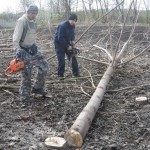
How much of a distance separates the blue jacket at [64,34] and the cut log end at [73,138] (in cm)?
410

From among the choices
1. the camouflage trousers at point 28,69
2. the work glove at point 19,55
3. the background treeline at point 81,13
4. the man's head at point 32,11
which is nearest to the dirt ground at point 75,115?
the camouflage trousers at point 28,69

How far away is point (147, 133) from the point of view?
456 centimetres

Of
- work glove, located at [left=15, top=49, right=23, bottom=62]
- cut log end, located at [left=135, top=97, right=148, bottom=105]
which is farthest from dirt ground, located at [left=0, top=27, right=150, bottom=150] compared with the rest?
work glove, located at [left=15, top=49, right=23, bottom=62]

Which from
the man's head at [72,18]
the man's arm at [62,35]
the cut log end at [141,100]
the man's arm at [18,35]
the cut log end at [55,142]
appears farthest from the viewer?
the man's arm at [62,35]

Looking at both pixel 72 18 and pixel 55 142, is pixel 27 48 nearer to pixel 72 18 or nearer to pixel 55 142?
pixel 72 18

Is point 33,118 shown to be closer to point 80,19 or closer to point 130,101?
point 130,101

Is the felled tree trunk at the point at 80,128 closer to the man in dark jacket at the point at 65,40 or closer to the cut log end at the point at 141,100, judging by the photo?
the cut log end at the point at 141,100

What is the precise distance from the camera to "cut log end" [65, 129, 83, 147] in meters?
4.12

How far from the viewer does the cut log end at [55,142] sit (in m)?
4.00

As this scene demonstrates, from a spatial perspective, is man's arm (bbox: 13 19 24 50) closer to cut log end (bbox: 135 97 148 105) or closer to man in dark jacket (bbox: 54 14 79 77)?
man in dark jacket (bbox: 54 14 79 77)

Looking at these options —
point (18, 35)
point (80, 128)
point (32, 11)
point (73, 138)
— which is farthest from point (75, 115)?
point (32, 11)

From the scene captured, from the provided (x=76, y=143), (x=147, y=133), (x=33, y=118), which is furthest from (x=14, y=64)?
(x=147, y=133)

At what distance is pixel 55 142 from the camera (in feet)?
13.4

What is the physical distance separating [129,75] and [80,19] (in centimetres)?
1639
